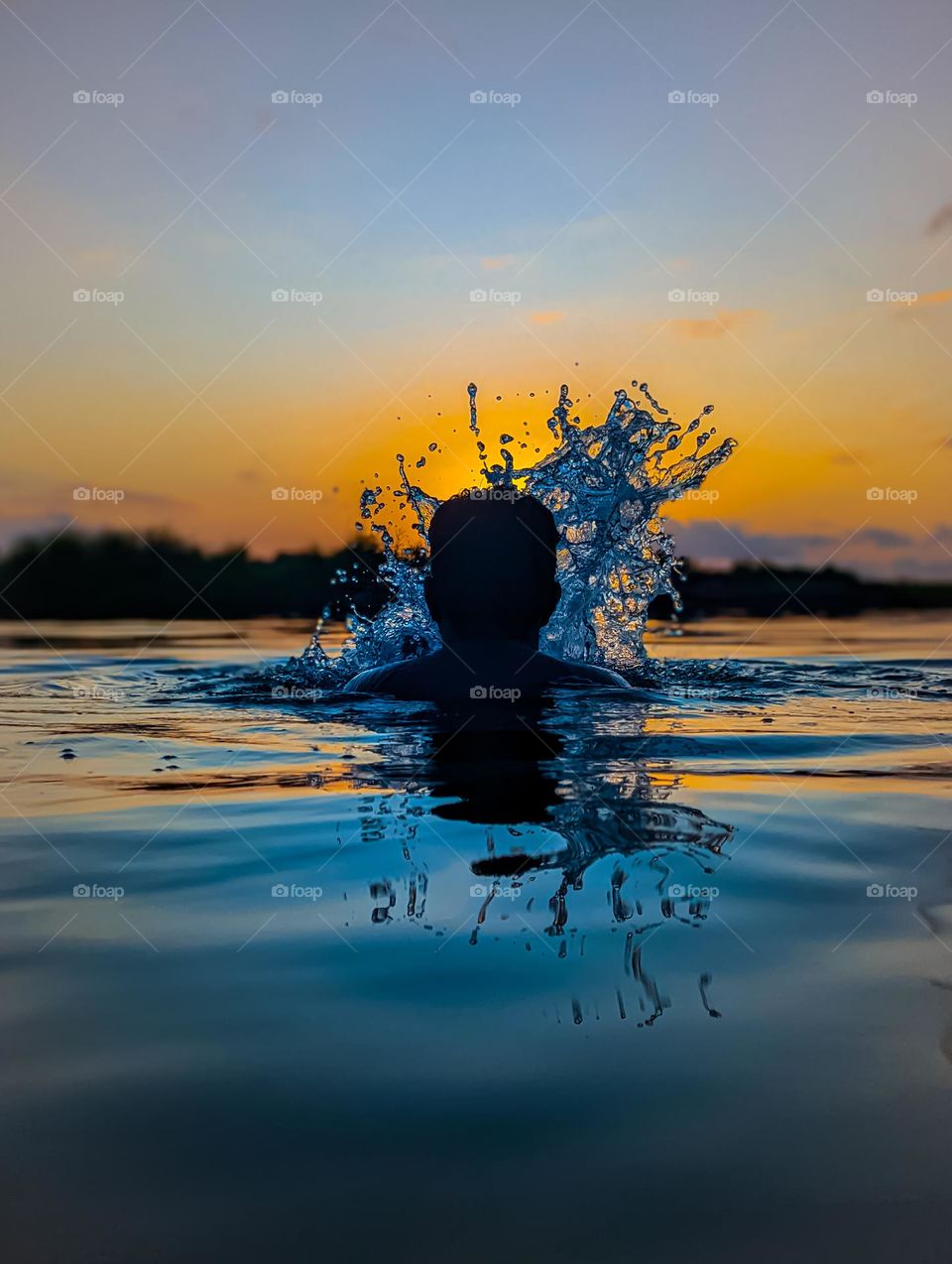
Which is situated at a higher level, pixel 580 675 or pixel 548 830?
pixel 580 675

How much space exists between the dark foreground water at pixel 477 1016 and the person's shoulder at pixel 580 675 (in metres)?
1.99

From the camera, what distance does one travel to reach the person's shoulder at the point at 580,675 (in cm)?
814

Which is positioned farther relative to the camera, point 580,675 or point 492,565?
point 580,675

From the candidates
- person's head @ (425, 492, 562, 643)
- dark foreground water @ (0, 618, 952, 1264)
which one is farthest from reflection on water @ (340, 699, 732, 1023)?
person's head @ (425, 492, 562, 643)

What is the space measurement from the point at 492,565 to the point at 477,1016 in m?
5.20

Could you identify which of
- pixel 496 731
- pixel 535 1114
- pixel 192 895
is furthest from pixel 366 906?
pixel 496 731

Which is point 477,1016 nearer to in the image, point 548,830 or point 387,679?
point 548,830

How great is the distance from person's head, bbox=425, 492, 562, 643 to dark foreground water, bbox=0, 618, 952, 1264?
1907 millimetres

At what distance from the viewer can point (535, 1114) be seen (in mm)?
2203

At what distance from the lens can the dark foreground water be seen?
1913 mm

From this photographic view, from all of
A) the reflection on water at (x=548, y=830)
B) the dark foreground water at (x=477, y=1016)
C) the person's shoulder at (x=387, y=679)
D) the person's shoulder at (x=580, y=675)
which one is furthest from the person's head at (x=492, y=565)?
the dark foreground water at (x=477, y=1016)

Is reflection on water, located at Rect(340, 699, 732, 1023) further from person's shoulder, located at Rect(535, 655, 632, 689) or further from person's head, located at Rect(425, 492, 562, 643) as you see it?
person's head, located at Rect(425, 492, 562, 643)

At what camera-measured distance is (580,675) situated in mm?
8383

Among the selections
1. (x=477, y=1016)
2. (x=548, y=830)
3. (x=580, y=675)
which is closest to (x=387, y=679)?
(x=580, y=675)
